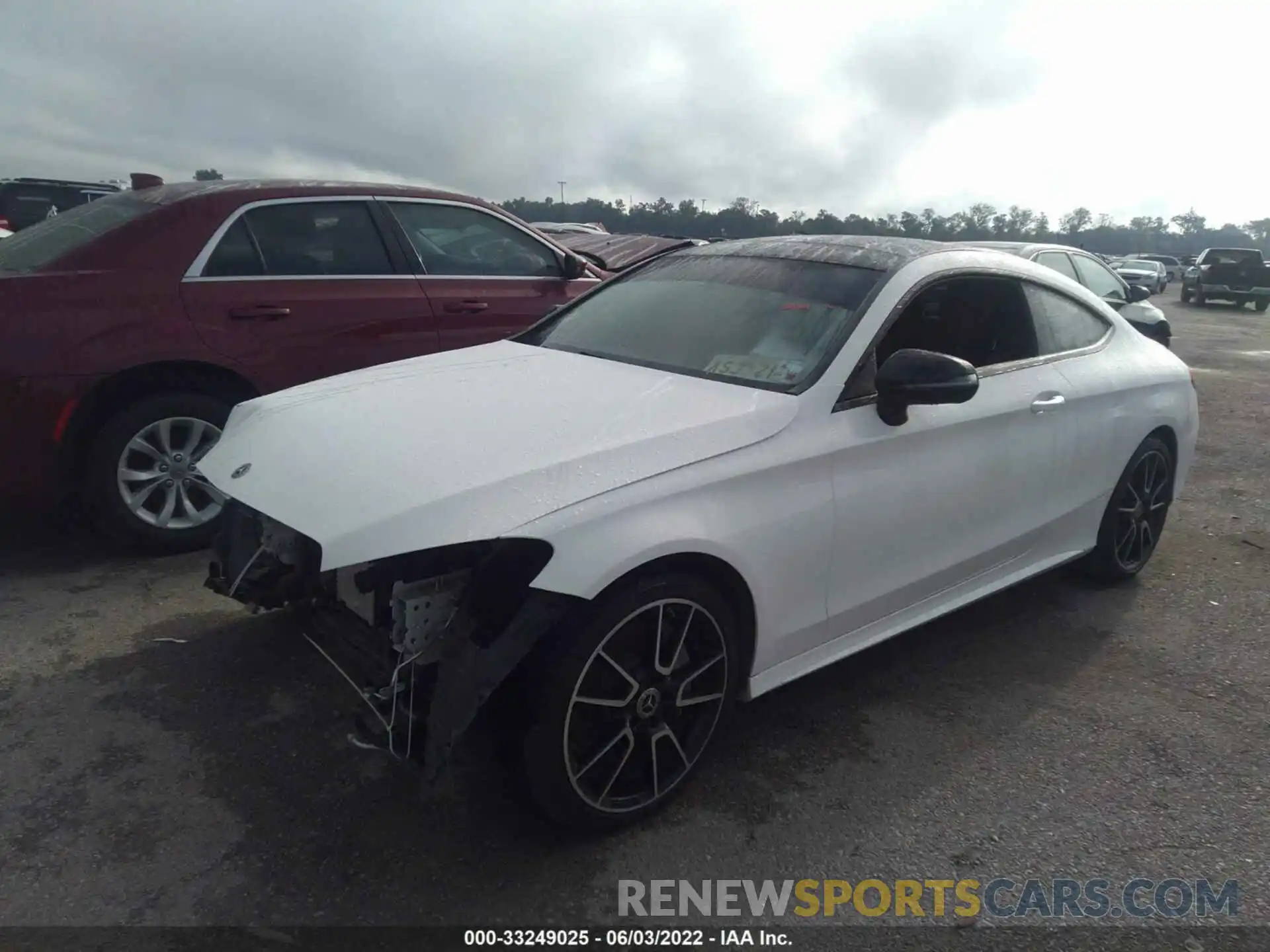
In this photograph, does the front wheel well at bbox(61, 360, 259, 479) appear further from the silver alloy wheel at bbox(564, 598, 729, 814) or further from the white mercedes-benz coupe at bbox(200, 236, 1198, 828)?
the silver alloy wheel at bbox(564, 598, 729, 814)

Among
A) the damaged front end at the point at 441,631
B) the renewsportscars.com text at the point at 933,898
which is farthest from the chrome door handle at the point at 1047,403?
the damaged front end at the point at 441,631

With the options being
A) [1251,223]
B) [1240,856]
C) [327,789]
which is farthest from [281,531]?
[1251,223]

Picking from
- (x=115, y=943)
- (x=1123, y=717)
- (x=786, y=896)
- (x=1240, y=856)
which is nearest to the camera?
(x=115, y=943)

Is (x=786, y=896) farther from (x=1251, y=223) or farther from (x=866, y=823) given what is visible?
(x=1251, y=223)

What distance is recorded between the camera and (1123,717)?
10.7 feet

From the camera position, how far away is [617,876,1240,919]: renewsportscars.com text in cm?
232

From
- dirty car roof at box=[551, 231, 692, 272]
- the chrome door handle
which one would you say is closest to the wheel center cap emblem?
the chrome door handle

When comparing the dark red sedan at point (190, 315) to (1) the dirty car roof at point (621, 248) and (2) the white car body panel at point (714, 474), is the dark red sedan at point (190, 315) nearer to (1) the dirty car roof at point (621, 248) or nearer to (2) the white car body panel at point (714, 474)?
(2) the white car body panel at point (714, 474)

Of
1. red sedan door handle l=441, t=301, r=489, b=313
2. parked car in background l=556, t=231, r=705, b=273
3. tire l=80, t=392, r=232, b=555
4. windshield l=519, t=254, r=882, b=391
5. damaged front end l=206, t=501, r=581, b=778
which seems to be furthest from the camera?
parked car in background l=556, t=231, r=705, b=273

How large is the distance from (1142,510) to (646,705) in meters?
3.05

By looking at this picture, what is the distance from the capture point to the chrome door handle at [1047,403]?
11.6 feet

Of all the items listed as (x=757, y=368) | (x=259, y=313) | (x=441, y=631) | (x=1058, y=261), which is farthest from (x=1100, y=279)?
(x=441, y=631)

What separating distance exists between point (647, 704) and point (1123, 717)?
6.24ft

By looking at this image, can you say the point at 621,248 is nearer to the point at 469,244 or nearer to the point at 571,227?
the point at 469,244
